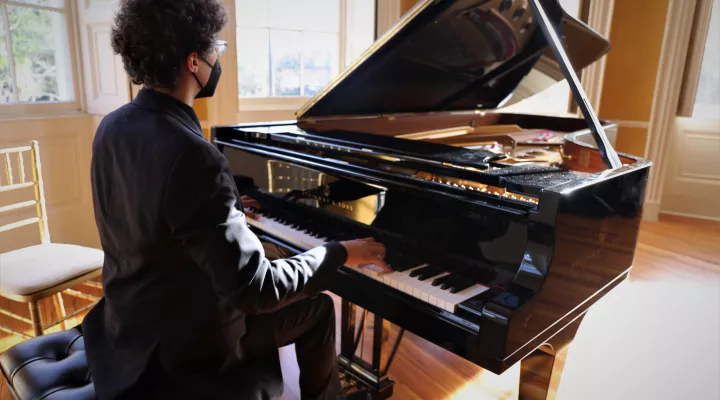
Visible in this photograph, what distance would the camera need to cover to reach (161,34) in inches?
42.9

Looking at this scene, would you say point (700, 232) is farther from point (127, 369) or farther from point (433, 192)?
point (127, 369)

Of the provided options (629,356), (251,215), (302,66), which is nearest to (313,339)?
(251,215)

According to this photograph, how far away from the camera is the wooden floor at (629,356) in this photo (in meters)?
2.29

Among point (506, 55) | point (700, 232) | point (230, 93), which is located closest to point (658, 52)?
point (700, 232)

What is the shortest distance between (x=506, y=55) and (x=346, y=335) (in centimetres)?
168

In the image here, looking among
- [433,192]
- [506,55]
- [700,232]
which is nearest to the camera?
[433,192]

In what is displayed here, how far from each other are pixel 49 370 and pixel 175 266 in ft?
1.79

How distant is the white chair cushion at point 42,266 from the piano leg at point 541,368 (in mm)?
1722

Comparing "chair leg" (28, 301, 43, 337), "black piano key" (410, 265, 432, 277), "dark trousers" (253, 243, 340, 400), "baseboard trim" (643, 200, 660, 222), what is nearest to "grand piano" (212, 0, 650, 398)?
"black piano key" (410, 265, 432, 277)

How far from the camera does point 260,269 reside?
112 centimetres

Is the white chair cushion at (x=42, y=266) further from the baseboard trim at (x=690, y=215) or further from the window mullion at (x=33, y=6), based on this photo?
the baseboard trim at (x=690, y=215)

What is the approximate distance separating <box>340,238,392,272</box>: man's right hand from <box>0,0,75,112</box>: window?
2.96 m

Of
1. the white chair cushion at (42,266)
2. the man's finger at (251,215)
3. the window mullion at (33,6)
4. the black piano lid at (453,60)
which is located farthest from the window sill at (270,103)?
the man's finger at (251,215)

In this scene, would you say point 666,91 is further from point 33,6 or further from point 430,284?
point 33,6
